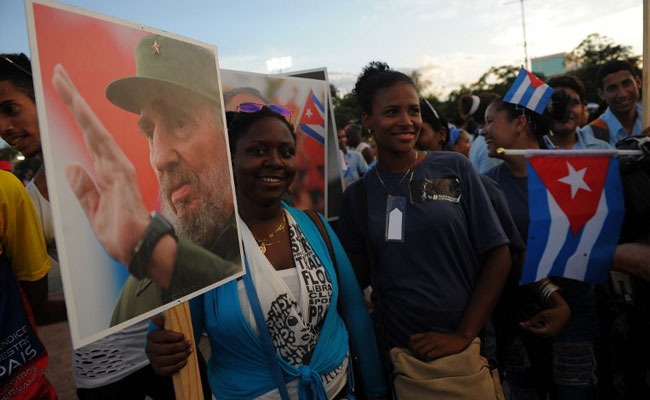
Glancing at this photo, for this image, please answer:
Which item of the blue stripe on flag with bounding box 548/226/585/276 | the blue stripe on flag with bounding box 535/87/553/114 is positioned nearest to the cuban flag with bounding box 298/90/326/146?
the blue stripe on flag with bounding box 535/87/553/114

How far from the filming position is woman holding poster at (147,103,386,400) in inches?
63.8

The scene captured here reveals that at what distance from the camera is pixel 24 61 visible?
214cm

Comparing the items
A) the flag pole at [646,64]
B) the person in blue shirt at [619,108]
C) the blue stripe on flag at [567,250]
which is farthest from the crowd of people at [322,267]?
the person in blue shirt at [619,108]

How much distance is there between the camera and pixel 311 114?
2963 mm

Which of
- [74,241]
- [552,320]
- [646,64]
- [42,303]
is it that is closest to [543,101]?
[646,64]

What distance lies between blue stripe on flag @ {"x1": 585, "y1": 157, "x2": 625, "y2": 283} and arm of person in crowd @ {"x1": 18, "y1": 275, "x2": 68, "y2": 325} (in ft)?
7.99

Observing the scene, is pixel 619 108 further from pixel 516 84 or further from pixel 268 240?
pixel 268 240

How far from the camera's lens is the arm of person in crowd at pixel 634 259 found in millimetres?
1772

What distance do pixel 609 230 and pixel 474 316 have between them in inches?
29.1

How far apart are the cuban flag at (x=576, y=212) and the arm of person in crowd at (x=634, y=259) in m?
0.03

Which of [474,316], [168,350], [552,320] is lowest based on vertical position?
[552,320]

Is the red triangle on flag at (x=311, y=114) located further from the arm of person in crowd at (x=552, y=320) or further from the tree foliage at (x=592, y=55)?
Result: the tree foliage at (x=592, y=55)

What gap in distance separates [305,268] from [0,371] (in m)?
1.19

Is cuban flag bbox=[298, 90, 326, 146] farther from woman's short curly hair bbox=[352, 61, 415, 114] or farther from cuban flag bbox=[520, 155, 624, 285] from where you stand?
cuban flag bbox=[520, 155, 624, 285]
